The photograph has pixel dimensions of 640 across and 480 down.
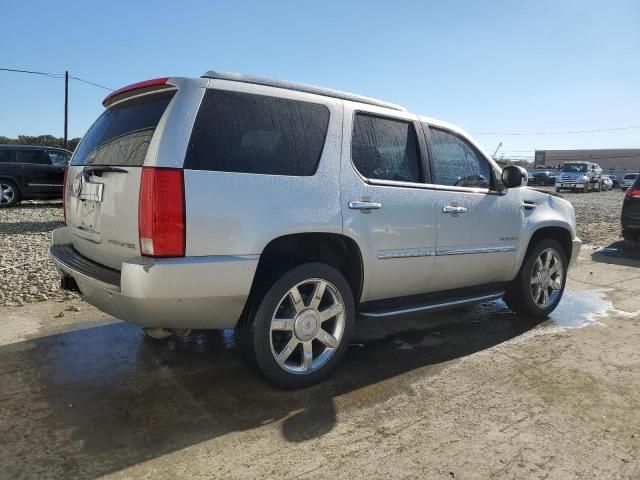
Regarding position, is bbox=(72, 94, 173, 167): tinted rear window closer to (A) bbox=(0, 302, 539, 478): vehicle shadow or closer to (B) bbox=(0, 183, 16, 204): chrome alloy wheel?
(A) bbox=(0, 302, 539, 478): vehicle shadow

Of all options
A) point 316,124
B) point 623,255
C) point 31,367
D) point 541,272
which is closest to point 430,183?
point 316,124

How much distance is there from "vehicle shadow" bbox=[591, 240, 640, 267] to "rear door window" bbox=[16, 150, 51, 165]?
538 inches

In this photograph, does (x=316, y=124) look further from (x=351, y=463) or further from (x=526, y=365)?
(x=526, y=365)

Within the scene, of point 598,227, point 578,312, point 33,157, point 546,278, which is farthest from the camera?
point 33,157

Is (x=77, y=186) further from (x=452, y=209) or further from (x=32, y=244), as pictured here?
(x=32, y=244)

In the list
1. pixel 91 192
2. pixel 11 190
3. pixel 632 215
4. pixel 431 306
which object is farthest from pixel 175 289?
pixel 11 190

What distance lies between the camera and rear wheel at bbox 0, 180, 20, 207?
530 inches

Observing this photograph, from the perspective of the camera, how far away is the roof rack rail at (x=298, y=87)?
Answer: 301cm

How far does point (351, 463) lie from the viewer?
2.43m

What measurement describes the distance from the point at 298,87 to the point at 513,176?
2209mm

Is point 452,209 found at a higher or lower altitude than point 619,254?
higher

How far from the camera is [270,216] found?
2.94m

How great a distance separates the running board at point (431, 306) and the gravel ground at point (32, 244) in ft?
11.6

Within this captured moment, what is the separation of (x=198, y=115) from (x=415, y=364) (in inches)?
92.5
